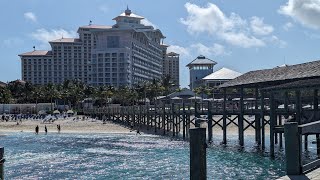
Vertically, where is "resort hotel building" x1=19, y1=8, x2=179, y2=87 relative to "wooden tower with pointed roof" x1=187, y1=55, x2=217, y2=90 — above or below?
above

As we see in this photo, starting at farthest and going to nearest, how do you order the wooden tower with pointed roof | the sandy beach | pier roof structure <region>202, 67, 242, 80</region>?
the wooden tower with pointed roof < pier roof structure <region>202, 67, 242, 80</region> < the sandy beach

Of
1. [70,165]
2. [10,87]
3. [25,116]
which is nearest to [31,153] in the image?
[70,165]

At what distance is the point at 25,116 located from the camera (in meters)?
93.2

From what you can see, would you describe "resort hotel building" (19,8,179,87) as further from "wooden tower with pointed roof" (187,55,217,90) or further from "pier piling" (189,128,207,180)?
"pier piling" (189,128,207,180)

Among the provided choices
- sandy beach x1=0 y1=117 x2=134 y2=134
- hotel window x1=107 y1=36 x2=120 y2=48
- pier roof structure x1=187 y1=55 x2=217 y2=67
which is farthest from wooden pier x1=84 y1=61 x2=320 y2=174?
hotel window x1=107 y1=36 x2=120 y2=48

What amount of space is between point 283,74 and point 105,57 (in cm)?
12596

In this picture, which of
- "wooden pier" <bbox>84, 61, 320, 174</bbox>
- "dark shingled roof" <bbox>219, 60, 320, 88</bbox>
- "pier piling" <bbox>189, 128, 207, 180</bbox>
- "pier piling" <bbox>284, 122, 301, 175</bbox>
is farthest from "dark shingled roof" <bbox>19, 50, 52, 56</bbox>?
"pier piling" <bbox>189, 128, 207, 180</bbox>

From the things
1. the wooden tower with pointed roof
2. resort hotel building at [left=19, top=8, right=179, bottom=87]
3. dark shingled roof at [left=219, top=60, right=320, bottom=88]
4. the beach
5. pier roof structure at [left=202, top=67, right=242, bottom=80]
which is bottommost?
the beach

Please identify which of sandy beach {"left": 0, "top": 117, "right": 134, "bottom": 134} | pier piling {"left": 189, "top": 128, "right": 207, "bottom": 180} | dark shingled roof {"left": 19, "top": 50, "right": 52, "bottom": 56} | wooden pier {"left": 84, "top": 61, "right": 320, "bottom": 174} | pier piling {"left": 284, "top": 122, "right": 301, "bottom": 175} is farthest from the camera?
dark shingled roof {"left": 19, "top": 50, "right": 52, "bottom": 56}

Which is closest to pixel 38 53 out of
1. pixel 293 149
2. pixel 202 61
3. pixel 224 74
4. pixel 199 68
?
pixel 199 68

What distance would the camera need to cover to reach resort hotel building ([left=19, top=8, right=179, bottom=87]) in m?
158

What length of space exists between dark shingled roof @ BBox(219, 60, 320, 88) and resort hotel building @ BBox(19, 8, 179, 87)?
381ft

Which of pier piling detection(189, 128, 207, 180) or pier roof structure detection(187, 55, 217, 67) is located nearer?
pier piling detection(189, 128, 207, 180)

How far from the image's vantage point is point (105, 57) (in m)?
159
